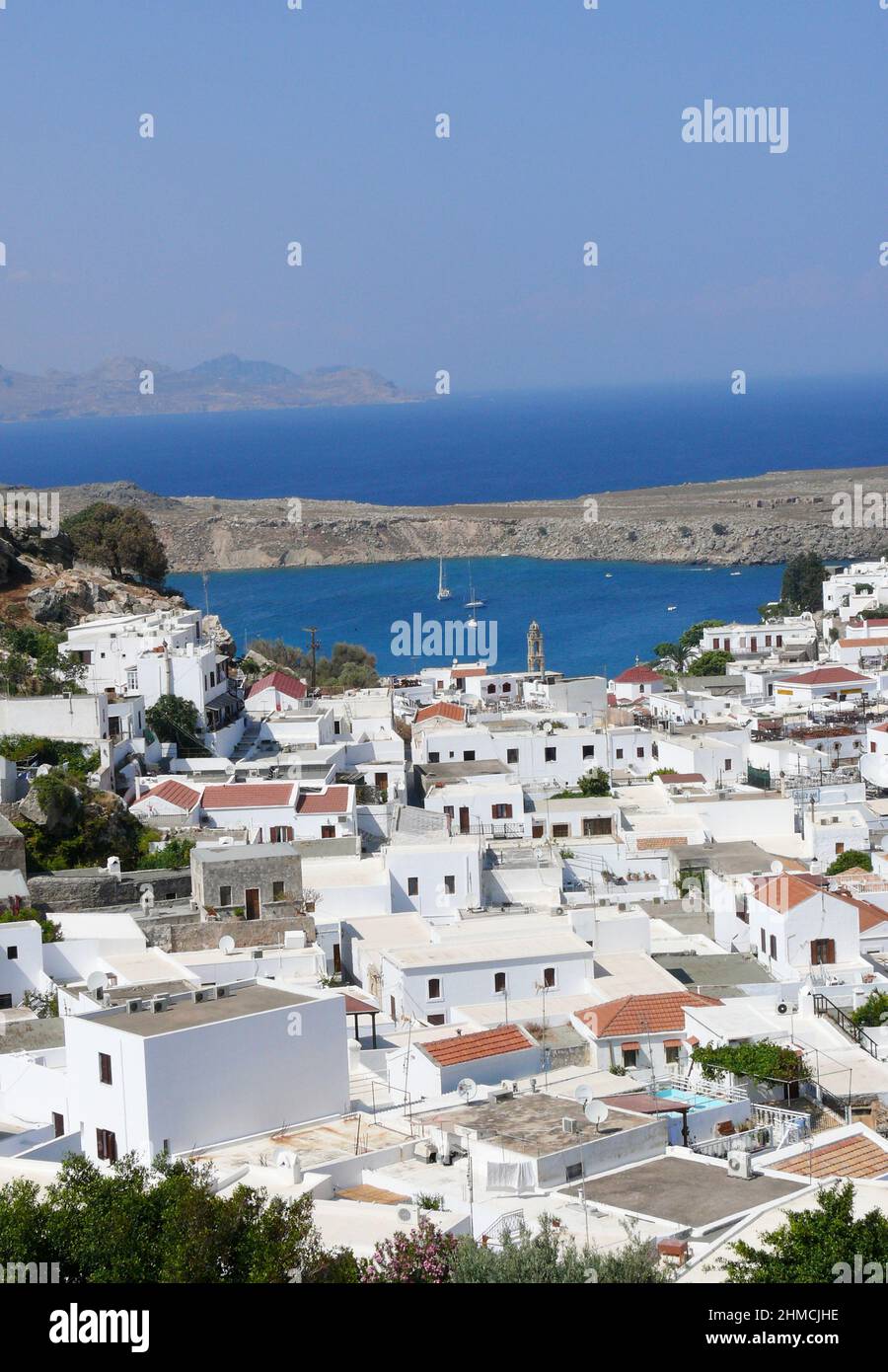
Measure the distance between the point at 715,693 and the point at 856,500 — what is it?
62.9 m

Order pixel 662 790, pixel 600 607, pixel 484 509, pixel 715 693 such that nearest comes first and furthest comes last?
pixel 662 790 → pixel 715 693 → pixel 600 607 → pixel 484 509

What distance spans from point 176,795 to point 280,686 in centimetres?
734

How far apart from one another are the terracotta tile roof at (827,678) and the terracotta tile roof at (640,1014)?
18657mm

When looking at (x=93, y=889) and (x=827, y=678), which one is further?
(x=827, y=678)

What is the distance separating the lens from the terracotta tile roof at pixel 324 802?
22359 mm

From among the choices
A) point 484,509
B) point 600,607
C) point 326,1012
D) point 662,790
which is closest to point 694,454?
point 484,509

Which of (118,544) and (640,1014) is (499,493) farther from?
(640,1014)

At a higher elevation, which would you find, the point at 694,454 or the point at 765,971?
the point at 694,454

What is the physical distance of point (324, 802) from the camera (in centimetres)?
2262

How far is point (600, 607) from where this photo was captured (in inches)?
2815

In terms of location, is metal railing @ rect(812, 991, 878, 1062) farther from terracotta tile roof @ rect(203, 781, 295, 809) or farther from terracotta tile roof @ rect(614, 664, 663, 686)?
terracotta tile roof @ rect(614, 664, 663, 686)

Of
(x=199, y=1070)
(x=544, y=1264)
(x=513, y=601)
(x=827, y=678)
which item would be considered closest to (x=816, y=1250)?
(x=544, y=1264)

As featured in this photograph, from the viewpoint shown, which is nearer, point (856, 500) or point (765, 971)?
point (765, 971)
